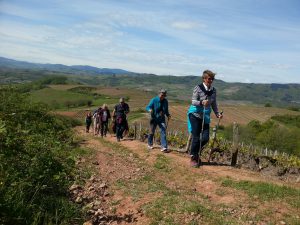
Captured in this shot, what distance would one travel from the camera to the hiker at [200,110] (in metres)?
8.96

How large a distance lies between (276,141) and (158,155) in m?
41.8

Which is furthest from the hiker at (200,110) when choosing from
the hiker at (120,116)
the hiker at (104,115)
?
the hiker at (104,115)

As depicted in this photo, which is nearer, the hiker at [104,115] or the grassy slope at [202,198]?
the grassy slope at [202,198]

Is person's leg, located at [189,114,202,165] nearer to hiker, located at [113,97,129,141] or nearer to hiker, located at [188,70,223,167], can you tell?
hiker, located at [188,70,223,167]

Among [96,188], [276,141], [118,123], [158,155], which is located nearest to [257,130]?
[276,141]

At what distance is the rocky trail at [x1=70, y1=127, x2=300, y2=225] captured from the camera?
620cm

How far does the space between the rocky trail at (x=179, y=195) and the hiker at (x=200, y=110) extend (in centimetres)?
56

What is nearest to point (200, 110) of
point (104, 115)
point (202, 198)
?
point (202, 198)

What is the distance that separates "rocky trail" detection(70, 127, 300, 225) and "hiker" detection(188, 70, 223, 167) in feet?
1.83

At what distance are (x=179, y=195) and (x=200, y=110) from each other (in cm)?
261

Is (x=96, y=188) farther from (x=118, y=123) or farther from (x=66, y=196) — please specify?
(x=118, y=123)

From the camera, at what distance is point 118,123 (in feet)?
52.7

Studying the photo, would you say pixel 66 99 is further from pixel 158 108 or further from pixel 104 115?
pixel 158 108

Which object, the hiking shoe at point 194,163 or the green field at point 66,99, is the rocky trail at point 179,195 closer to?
the hiking shoe at point 194,163
